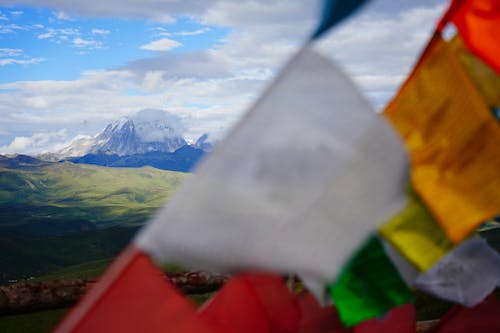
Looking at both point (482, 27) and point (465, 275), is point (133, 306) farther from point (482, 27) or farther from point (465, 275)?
point (465, 275)

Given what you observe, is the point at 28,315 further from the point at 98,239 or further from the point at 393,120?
the point at 98,239

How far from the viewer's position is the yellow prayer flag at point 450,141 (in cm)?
242

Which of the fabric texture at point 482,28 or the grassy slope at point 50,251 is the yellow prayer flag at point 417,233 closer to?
the fabric texture at point 482,28

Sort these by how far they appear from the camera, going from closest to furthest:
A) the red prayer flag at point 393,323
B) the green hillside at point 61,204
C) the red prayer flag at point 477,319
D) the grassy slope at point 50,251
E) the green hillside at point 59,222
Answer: the red prayer flag at point 393,323 → the red prayer flag at point 477,319 → the grassy slope at point 50,251 → the green hillside at point 59,222 → the green hillside at point 61,204

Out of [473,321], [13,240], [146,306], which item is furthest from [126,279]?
[13,240]

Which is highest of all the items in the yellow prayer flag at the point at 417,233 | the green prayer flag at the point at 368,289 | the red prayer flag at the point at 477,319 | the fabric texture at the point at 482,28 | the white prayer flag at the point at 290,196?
the fabric texture at the point at 482,28

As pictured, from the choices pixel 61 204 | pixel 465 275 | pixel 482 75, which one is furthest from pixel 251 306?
pixel 61 204

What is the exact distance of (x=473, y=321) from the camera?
162 inches

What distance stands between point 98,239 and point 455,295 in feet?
315

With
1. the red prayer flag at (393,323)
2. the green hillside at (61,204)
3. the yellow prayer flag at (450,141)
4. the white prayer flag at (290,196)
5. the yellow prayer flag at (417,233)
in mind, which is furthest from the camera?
the green hillside at (61,204)

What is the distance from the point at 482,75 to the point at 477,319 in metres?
2.18

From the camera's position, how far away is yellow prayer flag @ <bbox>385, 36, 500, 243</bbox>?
7.95ft

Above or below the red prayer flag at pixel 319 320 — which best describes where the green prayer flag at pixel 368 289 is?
above

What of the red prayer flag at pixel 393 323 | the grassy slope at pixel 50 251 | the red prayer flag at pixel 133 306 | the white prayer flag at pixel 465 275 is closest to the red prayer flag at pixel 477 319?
the red prayer flag at pixel 393 323
